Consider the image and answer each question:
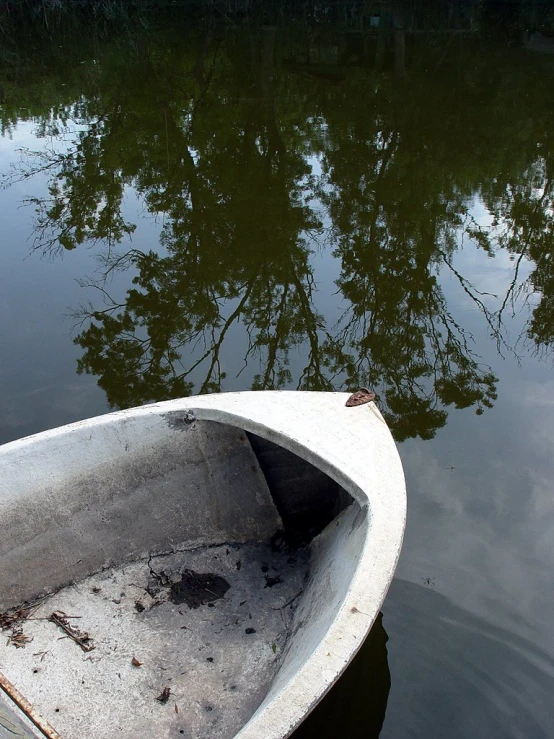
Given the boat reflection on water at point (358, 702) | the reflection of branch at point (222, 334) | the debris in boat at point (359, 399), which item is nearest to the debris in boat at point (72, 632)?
the boat reflection on water at point (358, 702)

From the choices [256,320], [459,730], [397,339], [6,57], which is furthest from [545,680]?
[6,57]

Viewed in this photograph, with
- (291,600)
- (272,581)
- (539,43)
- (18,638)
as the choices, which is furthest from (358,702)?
(539,43)

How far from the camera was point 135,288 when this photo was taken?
6328 millimetres

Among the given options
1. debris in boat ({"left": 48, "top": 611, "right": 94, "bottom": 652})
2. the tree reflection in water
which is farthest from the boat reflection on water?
the tree reflection in water

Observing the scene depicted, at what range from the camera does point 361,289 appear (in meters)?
6.29

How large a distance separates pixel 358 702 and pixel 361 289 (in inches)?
155

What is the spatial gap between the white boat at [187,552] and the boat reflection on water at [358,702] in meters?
0.27

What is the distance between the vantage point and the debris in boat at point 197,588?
329cm

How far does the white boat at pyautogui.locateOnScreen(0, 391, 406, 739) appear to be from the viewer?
2.79 m

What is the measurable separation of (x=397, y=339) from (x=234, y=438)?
2.47 metres

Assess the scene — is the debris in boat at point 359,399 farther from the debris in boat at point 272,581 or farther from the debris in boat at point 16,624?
the debris in boat at point 16,624

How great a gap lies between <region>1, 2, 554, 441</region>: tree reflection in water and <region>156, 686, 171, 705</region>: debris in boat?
2.23m

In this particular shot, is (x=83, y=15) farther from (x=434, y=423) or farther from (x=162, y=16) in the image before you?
(x=434, y=423)

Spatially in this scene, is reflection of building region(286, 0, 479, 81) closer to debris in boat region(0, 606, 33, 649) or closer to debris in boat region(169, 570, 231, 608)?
debris in boat region(169, 570, 231, 608)
